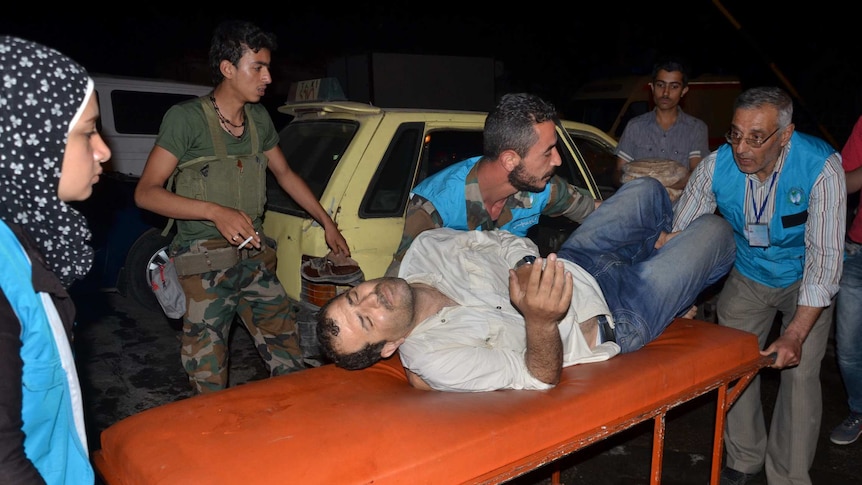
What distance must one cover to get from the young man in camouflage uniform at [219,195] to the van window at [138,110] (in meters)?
4.63

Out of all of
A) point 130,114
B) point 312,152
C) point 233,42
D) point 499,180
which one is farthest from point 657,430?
point 130,114

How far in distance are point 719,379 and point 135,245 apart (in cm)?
505

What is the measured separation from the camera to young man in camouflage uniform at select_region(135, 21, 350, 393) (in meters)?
3.06

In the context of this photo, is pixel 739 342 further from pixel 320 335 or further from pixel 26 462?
pixel 26 462

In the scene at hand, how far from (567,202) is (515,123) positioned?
0.74 metres

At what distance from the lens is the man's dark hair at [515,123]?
A: 305 cm

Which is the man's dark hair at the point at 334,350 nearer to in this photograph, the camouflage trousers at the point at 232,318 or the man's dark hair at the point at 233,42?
the camouflage trousers at the point at 232,318

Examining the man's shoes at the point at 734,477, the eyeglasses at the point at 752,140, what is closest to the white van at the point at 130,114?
the eyeglasses at the point at 752,140

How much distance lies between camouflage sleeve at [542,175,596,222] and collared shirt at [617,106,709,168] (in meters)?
1.42

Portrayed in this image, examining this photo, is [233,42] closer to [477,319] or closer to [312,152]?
[312,152]

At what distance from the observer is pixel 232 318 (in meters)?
3.45

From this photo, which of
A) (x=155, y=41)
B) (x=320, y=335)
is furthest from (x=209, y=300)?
(x=155, y=41)

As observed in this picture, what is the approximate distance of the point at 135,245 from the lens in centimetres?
596

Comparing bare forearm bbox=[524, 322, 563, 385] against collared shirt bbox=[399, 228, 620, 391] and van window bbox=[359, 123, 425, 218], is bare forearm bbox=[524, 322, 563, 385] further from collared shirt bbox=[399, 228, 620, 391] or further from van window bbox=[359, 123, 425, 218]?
van window bbox=[359, 123, 425, 218]
